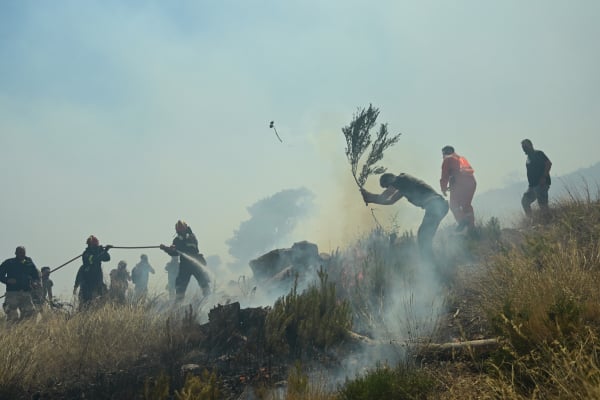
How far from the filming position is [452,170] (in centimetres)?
923

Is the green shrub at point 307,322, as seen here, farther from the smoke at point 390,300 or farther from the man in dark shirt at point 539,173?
the man in dark shirt at point 539,173

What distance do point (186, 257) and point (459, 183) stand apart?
6.18 m

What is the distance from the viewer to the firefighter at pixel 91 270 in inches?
410

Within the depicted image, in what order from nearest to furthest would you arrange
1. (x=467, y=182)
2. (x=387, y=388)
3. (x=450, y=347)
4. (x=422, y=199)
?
Answer: 1. (x=387, y=388)
2. (x=450, y=347)
3. (x=422, y=199)
4. (x=467, y=182)

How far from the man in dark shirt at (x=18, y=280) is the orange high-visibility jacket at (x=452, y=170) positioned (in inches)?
341

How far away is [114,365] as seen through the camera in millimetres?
5535

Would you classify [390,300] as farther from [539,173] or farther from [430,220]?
[539,173]

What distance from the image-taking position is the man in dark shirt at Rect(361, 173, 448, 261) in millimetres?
7816

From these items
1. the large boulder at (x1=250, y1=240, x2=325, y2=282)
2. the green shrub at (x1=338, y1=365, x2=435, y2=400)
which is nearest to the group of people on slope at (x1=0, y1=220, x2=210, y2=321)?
the large boulder at (x1=250, y1=240, x2=325, y2=282)

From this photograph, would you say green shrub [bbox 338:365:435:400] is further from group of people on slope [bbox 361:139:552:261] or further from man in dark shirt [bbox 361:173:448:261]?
group of people on slope [bbox 361:139:552:261]

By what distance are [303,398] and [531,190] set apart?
7695 mm

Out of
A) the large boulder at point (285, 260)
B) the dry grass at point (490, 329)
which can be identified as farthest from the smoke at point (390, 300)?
the large boulder at point (285, 260)

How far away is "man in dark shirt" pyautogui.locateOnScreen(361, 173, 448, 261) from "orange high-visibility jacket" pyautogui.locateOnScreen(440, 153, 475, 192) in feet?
4.25

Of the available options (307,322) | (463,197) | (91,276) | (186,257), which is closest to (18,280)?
(91,276)
